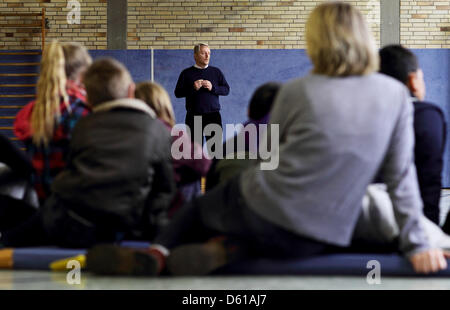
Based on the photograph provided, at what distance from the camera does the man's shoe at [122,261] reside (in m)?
2.03

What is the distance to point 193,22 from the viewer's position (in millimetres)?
8273

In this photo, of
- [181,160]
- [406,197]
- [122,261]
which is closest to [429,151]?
[406,197]

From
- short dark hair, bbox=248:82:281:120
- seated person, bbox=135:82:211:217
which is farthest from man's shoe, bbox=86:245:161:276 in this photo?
short dark hair, bbox=248:82:281:120

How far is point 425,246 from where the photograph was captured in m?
2.07

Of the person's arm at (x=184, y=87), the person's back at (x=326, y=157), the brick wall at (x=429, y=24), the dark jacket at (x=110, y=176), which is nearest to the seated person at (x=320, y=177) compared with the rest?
the person's back at (x=326, y=157)

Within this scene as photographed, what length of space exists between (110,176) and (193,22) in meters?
6.37

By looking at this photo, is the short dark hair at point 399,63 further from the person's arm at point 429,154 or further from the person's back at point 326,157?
the person's back at point 326,157

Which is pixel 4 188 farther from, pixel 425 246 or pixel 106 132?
pixel 425 246

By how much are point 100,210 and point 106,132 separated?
30 centimetres

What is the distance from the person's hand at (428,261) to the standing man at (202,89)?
4.97m

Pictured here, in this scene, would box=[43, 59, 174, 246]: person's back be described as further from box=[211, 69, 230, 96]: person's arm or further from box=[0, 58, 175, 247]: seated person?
box=[211, 69, 230, 96]: person's arm

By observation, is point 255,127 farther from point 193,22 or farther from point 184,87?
point 193,22
